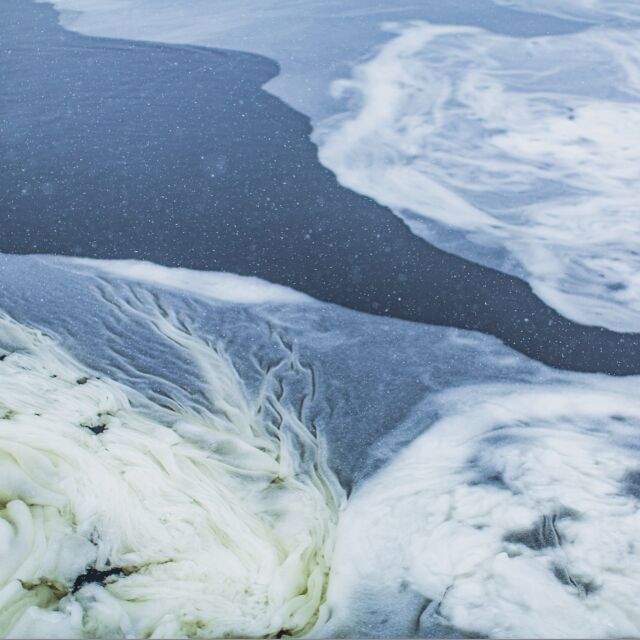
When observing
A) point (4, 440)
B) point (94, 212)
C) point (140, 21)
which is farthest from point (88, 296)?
point (140, 21)

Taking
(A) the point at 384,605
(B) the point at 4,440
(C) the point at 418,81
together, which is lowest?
(A) the point at 384,605

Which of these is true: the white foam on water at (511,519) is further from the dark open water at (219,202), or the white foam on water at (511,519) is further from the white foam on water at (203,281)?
the white foam on water at (203,281)

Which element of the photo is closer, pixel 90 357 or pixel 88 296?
pixel 90 357

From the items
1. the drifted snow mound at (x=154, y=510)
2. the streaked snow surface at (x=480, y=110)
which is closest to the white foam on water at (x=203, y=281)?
the drifted snow mound at (x=154, y=510)

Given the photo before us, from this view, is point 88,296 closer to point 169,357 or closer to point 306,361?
point 169,357

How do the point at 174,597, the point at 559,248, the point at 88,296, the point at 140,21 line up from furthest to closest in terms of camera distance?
1. the point at 140,21
2. the point at 559,248
3. the point at 88,296
4. the point at 174,597

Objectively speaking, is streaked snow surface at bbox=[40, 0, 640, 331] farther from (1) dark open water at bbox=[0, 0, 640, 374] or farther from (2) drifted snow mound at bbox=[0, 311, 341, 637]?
(2) drifted snow mound at bbox=[0, 311, 341, 637]

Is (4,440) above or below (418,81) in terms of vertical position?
below
